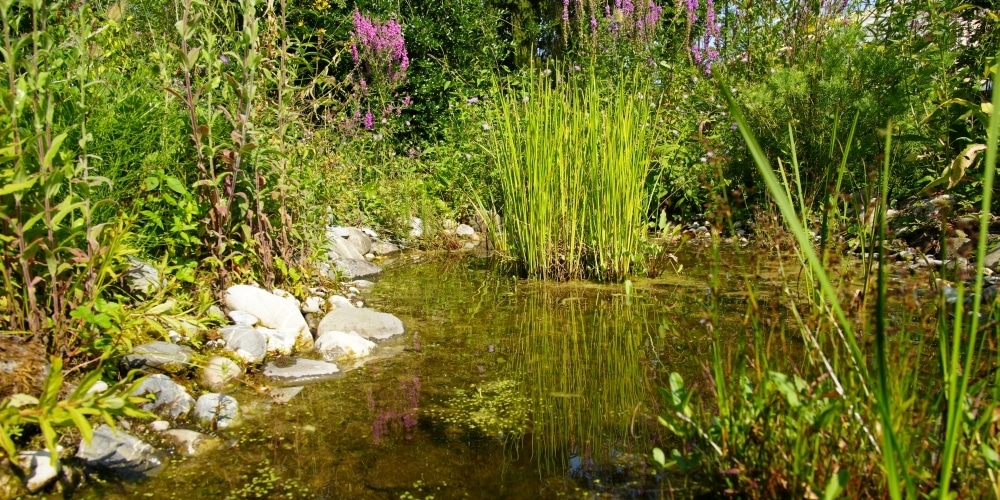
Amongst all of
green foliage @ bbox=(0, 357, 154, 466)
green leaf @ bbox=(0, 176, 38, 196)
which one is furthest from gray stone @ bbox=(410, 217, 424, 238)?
green foliage @ bbox=(0, 357, 154, 466)

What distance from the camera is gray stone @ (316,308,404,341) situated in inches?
131

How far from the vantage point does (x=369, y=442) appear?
2186 mm

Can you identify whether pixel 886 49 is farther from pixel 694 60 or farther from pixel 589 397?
pixel 589 397

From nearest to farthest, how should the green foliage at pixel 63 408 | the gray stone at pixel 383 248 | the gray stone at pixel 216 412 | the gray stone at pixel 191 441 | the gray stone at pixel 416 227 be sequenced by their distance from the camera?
the green foliage at pixel 63 408
the gray stone at pixel 191 441
the gray stone at pixel 216 412
the gray stone at pixel 383 248
the gray stone at pixel 416 227

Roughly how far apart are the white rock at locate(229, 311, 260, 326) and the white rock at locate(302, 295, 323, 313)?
550 mm

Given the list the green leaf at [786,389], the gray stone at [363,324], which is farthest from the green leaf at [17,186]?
the green leaf at [786,389]

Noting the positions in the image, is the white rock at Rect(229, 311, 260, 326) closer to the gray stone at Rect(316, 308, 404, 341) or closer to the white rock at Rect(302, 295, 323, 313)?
the gray stone at Rect(316, 308, 404, 341)

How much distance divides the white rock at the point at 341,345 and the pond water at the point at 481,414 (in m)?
0.08

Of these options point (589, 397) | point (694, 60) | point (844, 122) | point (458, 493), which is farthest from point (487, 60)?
point (458, 493)

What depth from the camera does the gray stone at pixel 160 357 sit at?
2550mm

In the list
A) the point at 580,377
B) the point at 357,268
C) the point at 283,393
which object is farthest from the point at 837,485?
the point at 357,268

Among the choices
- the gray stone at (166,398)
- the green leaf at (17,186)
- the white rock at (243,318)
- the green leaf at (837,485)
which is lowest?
the gray stone at (166,398)

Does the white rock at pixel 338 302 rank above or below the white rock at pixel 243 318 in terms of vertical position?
below

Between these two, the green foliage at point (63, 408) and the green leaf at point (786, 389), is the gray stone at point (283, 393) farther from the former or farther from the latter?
the green leaf at point (786, 389)
